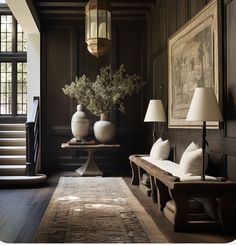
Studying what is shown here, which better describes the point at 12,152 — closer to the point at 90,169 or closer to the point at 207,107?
the point at 90,169

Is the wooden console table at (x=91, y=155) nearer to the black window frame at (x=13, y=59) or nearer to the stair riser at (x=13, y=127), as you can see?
the stair riser at (x=13, y=127)

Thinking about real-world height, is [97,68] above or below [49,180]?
above

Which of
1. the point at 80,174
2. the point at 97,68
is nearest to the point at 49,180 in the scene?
the point at 80,174

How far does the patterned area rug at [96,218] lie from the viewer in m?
3.94

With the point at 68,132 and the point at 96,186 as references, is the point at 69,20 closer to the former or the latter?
the point at 68,132

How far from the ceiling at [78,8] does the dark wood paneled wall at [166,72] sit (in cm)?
28

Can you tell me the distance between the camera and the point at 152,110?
731 cm

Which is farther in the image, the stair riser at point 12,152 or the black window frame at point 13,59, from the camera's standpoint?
the black window frame at point 13,59

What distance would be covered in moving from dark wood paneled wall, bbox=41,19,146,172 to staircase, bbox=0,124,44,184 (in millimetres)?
639

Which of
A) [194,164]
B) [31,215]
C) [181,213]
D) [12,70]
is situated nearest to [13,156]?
[12,70]

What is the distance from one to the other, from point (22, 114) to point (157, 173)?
6.27 metres

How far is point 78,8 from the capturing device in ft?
30.3

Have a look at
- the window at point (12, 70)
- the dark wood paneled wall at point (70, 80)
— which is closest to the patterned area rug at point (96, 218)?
the dark wood paneled wall at point (70, 80)

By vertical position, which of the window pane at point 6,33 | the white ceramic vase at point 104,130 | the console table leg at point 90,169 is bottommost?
the console table leg at point 90,169
